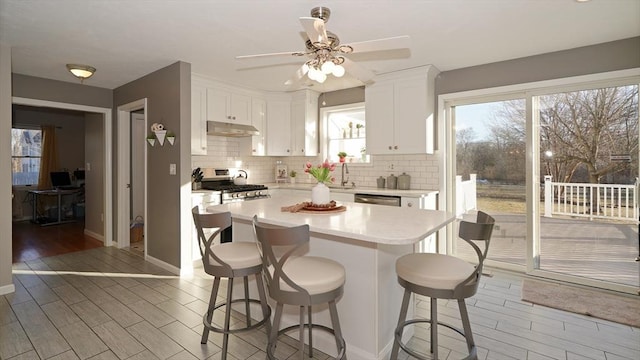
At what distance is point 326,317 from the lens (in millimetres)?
2195

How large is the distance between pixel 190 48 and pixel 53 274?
304 centimetres

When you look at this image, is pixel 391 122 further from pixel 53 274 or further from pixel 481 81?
pixel 53 274

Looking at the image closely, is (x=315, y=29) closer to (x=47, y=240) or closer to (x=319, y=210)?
(x=319, y=210)

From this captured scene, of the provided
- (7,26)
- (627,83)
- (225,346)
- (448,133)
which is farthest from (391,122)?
(7,26)

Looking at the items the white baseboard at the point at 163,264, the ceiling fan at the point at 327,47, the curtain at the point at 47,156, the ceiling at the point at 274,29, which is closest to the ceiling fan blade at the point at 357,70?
the ceiling fan at the point at 327,47

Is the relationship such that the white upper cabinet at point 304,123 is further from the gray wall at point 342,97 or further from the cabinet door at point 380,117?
the cabinet door at point 380,117

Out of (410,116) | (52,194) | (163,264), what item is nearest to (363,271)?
(410,116)

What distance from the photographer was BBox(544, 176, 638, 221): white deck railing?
3.22 meters

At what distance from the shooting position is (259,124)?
511 cm

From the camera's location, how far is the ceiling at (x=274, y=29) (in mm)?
2408

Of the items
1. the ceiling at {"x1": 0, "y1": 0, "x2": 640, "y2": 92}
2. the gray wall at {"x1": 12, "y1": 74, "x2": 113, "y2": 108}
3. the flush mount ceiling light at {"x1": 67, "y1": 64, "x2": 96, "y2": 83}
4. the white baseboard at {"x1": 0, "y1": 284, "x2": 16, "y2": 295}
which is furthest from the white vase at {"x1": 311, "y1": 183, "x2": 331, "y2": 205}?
the gray wall at {"x1": 12, "y1": 74, "x2": 113, "y2": 108}

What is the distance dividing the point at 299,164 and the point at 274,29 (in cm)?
307

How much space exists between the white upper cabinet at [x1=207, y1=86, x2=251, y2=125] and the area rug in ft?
13.6

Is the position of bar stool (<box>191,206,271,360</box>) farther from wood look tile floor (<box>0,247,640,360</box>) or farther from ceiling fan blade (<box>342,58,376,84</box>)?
ceiling fan blade (<box>342,58,376,84</box>)
